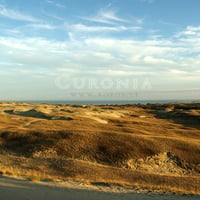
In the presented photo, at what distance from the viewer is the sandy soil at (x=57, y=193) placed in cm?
1241

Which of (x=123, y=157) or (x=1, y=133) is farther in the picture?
(x=1, y=133)

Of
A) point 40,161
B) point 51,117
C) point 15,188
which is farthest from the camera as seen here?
point 51,117

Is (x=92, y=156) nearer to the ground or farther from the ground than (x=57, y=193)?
nearer to the ground

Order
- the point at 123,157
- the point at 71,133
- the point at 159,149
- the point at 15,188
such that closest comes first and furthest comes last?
the point at 15,188 < the point at 123,157 < the point at 159,149 < the point at 71,133

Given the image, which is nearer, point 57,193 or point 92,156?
point 57,193

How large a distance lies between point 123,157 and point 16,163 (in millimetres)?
9088

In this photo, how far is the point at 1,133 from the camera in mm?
28016

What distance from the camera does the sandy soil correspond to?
40.7 feet

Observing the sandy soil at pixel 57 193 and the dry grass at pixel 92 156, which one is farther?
the dry grass at pixel 92 156

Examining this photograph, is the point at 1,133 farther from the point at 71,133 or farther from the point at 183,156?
the point at 183,156

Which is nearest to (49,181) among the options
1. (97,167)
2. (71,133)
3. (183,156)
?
(97,167)

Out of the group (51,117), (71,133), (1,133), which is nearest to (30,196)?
(71,133)

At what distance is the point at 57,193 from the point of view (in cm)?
1296

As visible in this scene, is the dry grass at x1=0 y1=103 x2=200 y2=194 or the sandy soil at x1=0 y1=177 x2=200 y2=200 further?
the dry grass at x1=0 y1=103 x2=200 y2=194
